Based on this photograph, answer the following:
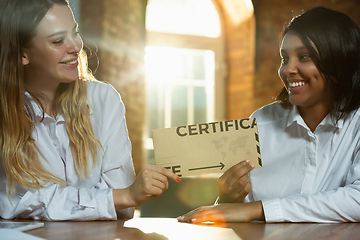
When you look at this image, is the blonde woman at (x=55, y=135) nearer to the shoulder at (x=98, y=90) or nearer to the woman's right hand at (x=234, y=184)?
the shoulder at (x=98, y=90)

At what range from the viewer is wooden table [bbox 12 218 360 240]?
0.87m

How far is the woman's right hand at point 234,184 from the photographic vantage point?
4.03 feet

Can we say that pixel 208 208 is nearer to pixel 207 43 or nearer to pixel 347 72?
pixel 347 72

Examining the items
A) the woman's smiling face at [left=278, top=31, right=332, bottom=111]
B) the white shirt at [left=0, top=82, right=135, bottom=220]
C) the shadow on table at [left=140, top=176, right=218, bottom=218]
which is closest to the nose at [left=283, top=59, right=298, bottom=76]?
the woman's smiling face at [left=278, top=31, right=332, bottom=111]

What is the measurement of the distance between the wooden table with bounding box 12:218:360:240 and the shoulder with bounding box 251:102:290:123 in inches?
22.5

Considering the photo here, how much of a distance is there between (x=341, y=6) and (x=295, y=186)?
269cm

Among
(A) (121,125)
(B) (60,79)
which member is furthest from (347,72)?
(B) (60,79)

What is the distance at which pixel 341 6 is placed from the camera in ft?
11.3

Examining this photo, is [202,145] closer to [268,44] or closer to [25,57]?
[25,57]

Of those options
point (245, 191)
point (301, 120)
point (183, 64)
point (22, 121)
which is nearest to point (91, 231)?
point (22, 121)

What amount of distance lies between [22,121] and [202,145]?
63 cm

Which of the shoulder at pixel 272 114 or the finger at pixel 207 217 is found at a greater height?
the shoulder at pixel 272 114

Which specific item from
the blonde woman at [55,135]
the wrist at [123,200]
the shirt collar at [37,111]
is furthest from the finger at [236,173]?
the shirt collar at [37,111]

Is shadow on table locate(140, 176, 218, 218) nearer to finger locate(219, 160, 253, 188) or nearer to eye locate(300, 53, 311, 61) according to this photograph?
finger locate(219, 160, 253, 188)
